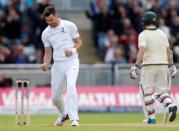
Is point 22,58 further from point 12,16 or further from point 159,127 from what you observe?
point 159,127

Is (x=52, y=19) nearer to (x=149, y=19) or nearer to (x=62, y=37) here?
(x=62, y=37)

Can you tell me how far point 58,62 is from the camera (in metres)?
20.0

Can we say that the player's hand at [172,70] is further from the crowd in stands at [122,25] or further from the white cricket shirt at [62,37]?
the crowd in stands at [122,25]

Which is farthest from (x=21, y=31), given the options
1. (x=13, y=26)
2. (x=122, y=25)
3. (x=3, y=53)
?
(x=122, y=25)

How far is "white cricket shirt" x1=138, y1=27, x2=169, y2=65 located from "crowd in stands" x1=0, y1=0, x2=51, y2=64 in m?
12.0

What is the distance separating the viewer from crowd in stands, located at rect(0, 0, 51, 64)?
32344 millimetres

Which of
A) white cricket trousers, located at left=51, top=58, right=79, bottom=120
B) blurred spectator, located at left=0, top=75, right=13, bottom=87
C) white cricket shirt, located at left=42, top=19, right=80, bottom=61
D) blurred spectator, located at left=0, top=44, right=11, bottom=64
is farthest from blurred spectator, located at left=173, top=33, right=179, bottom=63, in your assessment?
white cricket shirt, located at left=42, top=19, right=80, bottom=61

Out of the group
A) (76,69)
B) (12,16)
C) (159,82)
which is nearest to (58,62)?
(76,69)

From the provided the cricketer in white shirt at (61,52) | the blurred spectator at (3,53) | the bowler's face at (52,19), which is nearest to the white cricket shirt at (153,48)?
the cricketer in white shirt at (61,52)

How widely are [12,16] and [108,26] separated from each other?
12.3 ft

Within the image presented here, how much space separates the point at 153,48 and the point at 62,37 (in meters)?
2.19

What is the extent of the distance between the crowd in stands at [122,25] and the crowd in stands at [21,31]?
2192mm

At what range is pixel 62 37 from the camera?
20.0 meters

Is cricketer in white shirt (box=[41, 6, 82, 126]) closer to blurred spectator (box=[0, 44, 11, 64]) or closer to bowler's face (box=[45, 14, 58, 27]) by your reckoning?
bowler's face (box=[45, 14, 58, 27])
